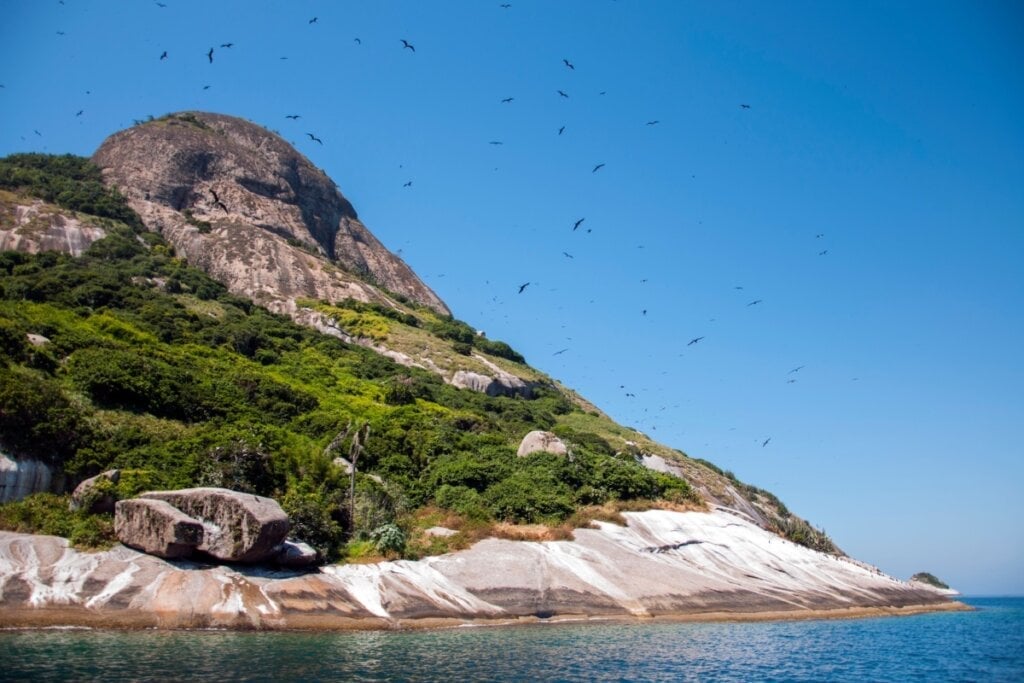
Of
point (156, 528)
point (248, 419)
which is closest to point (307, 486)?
point (248, 419)

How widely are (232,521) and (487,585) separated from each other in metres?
11.7

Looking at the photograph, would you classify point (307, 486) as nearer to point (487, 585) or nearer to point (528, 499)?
point (487, 585)

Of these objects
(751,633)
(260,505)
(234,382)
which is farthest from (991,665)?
(234,382)

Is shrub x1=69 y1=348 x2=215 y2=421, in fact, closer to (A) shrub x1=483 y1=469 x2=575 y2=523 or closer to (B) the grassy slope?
(B) the grassy slope

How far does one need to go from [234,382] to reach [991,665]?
45.1m

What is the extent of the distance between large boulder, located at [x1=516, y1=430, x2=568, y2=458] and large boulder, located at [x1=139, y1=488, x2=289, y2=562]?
22.9 meters

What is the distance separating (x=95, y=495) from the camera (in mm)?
32344

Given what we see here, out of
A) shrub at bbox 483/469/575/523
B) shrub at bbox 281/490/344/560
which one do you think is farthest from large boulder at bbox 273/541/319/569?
shrub at bbox 483/469/575/523

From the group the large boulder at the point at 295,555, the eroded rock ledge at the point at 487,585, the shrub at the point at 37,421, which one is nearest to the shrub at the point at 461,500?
the eroded rock ledge at the point at 487,585

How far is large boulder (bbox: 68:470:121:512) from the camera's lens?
3219cm

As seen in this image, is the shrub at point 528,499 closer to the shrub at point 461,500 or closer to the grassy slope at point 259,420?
the grassy slope at point 259,420

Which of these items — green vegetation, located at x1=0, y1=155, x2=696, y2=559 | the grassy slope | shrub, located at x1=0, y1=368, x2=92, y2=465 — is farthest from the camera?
the grassy slope

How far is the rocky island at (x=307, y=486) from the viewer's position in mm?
30422

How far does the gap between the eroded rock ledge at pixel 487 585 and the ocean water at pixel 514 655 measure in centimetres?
171
